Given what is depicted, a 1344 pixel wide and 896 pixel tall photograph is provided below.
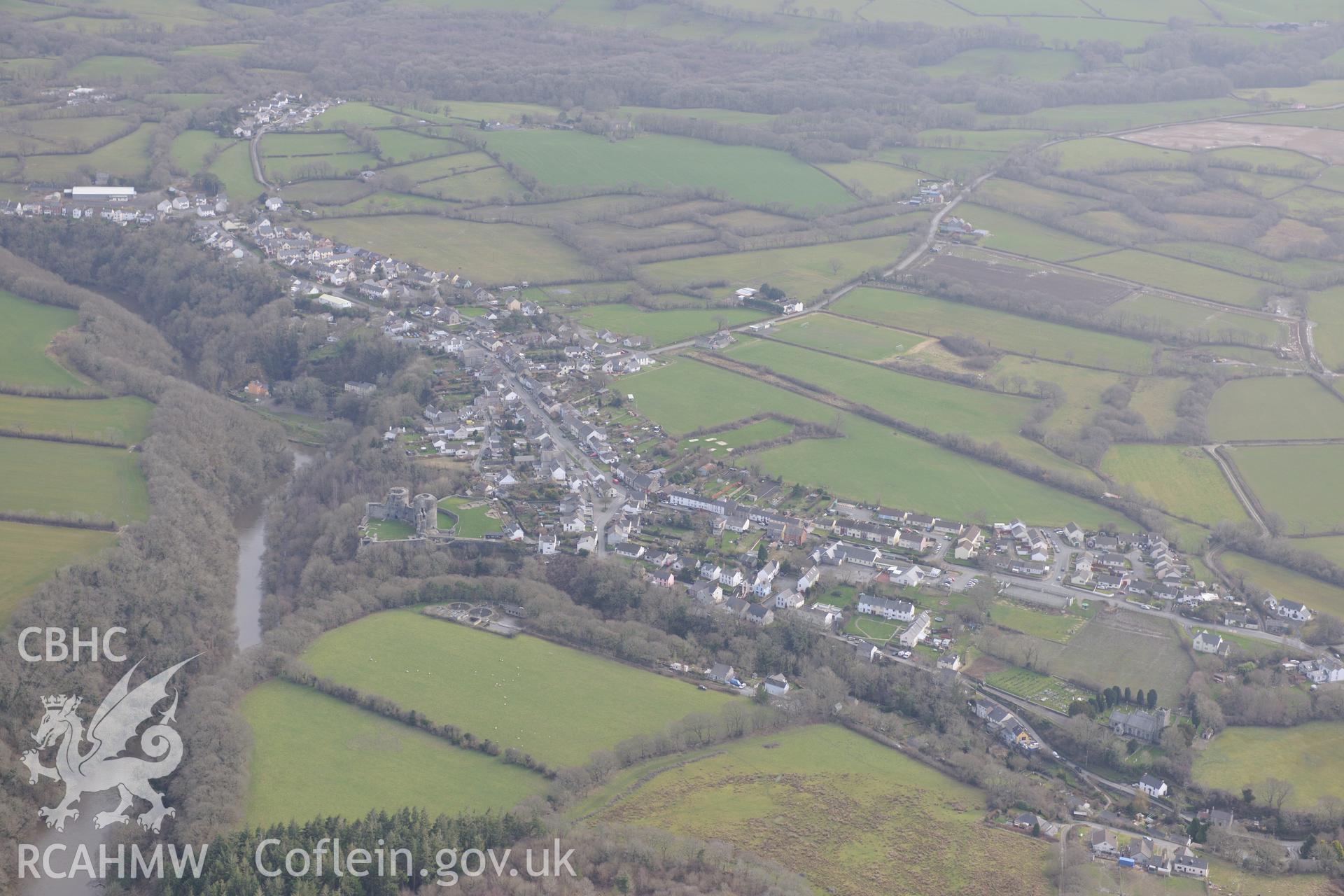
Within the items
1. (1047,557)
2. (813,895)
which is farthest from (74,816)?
(1047,557)

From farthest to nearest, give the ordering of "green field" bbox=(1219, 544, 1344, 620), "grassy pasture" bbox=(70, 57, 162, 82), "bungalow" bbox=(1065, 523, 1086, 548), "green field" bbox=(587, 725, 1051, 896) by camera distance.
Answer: "grassy pasture" bbox=(70, 57, 162, 82) < "bungalow" bbox=(1065, 523, 1086, 548) < "green field" bbox=(1219, 544, 1344, 620) < "green field" bbox=(587, 725, 1051, 896)

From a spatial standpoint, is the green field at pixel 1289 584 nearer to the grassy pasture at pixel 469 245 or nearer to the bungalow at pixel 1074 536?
the bungalow at pixel 1074 536

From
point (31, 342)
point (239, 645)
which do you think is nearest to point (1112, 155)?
point (31, 342)

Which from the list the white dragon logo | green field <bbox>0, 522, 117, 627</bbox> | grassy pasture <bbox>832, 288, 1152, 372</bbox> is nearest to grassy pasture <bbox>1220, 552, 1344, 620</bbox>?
grassy pasture <bbox>832, 288, 1152, 372</bbox>

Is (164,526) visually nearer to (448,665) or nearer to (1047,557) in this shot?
(448,665)

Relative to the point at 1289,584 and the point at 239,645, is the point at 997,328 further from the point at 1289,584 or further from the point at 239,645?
the point at 239,645

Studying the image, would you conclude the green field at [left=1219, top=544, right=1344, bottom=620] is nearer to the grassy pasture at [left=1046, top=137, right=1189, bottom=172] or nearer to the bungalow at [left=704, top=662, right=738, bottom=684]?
the bungalow at [left=704, top=662, right=738, bottom=684]
